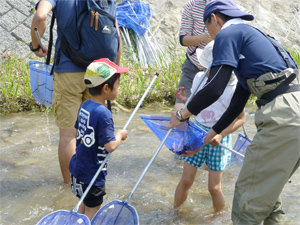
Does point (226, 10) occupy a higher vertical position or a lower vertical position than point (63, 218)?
higher

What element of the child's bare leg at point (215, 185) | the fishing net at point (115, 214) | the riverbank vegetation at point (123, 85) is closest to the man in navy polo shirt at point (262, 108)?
the fishing net at point (115, 214)

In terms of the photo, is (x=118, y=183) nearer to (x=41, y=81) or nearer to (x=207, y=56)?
(x=41, y=81)

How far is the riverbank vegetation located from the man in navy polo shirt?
4126 millimetres

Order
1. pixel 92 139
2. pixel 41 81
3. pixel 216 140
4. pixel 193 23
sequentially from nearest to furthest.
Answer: pixel 92 139 < pixel 216 140 < pixel 41 81 < pixel 193 23

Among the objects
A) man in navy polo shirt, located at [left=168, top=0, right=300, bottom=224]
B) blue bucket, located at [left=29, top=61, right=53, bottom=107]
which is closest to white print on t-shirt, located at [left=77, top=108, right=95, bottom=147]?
man in navy polo shirt, located at [left=168, top=0, right=300, bottom=224]

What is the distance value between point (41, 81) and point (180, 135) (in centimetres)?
152

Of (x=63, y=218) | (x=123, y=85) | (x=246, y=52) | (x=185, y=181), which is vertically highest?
(x=246, y=52)

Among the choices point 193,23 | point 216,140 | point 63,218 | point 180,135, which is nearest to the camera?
point 63,218

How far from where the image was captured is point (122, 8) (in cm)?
841

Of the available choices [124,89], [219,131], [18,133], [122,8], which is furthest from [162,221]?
[122,8]

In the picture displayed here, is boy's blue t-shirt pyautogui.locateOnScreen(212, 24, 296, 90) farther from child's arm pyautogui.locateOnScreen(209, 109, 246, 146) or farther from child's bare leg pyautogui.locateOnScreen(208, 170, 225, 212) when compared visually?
child's bare leg pyautogui.locateOnScreen(208, 170, 225, 212)

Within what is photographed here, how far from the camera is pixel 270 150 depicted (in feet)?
7.89

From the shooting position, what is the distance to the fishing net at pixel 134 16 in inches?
322

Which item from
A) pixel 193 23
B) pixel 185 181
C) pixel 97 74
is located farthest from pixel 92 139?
pixel 193 23
